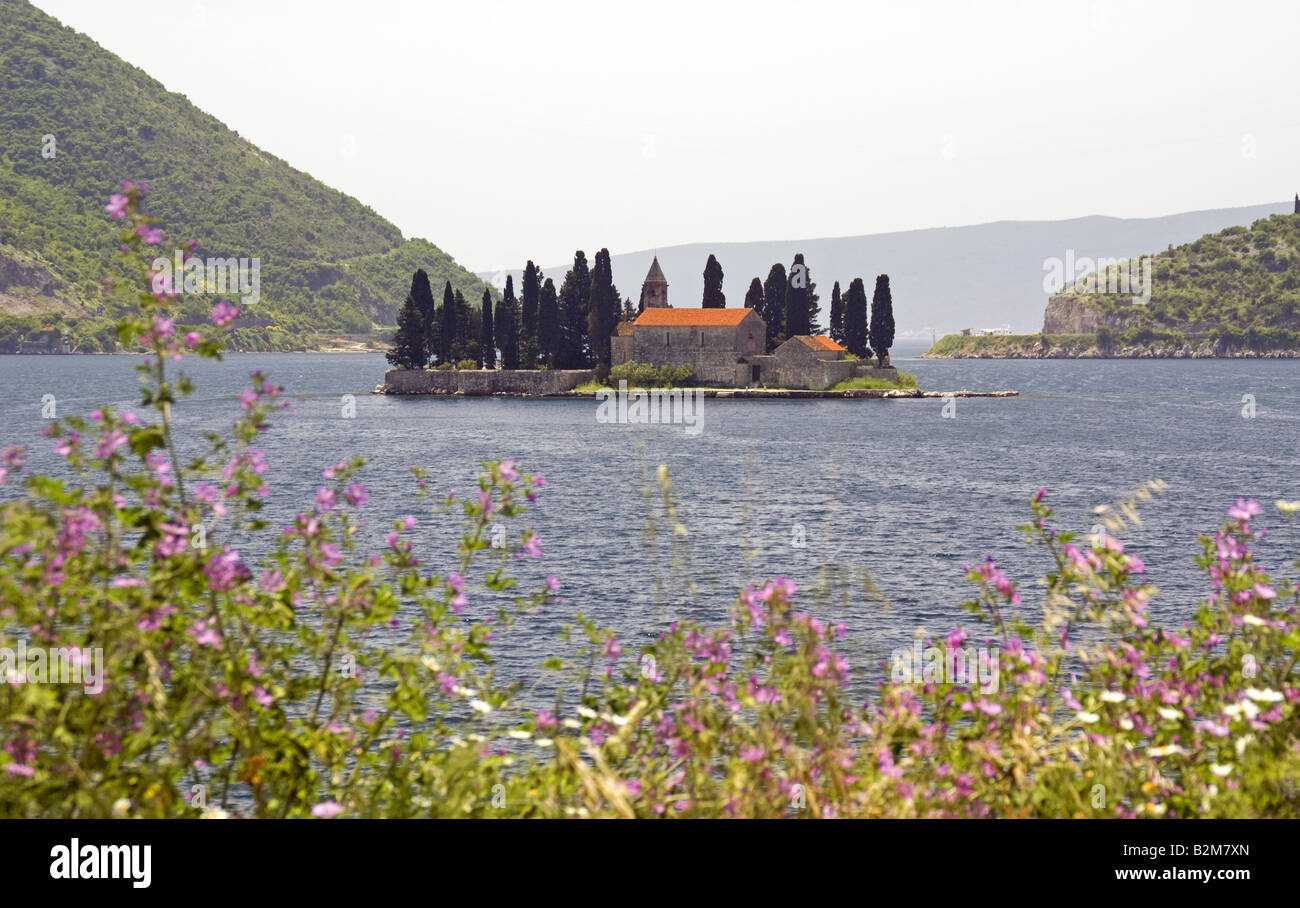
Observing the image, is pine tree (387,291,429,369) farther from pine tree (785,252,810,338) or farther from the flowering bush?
the flowering bush

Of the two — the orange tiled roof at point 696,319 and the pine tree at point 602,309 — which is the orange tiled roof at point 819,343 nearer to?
the orange tiled roof at point 696,319

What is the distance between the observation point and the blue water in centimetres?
2558

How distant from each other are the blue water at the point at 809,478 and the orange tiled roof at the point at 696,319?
22.8 ft

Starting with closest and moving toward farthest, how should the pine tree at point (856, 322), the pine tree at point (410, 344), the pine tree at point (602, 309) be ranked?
the pine tree at point (602, 309) < the pine tree at point (856, 322) < the pine tree at point (410, 344)

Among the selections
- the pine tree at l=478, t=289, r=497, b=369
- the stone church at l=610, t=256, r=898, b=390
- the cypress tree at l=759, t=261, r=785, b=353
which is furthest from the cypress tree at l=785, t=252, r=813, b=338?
the pine tree at l=478, t=289, r=497, b=369

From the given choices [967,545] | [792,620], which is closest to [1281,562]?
[967,545]

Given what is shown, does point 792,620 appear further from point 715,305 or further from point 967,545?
point 715,305

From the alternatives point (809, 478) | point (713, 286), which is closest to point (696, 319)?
point (713, 286)

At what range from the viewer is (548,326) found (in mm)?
100875

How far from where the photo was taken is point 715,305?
342 feet

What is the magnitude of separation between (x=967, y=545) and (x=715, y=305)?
238 ft

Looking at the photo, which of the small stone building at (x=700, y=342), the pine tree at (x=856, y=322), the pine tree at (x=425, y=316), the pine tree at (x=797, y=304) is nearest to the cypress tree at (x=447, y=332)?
the pine tree at (x=425, y=316)

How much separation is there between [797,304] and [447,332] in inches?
1239

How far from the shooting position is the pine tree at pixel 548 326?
99438 mm
